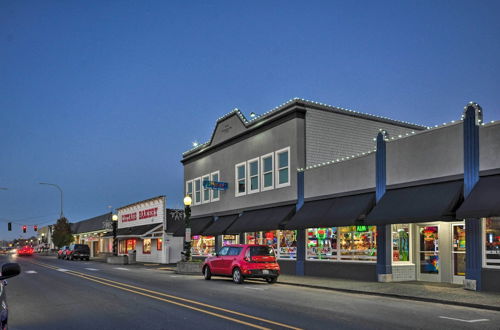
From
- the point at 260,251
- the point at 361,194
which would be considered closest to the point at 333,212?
the point at 361,194

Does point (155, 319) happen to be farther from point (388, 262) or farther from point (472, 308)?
point (388, 262)

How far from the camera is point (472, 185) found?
1620 cm

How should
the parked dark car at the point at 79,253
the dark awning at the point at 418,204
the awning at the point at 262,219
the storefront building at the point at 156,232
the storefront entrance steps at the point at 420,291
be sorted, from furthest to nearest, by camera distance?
1. the parked dark car at the point at 79,253
2. the storefront building at the point at 156,232
3. the awning at the point at 262,219
4. the dark awning at the point at 418,204
5. the storefront entrance steps at the point at 420,291

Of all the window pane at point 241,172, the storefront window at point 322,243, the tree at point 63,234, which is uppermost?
the window pane at point 241,172

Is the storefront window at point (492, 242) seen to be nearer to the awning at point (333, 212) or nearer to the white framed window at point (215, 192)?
the awning at point (333, 212)

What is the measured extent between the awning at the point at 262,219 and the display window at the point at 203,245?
5788 mm

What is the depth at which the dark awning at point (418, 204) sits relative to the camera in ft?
53.5

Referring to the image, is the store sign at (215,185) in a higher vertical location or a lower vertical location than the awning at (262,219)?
higher

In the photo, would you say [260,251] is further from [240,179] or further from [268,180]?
[240,179]

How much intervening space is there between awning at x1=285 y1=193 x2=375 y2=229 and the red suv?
286 cm

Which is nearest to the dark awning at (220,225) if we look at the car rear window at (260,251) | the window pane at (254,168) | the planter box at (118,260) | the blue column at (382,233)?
the window pane at (254,168)

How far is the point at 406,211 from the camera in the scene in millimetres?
17781

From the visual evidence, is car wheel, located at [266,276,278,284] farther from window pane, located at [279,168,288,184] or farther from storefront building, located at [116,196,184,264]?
storefront building, located at [116,196,184,264]

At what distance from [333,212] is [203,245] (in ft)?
57.9
